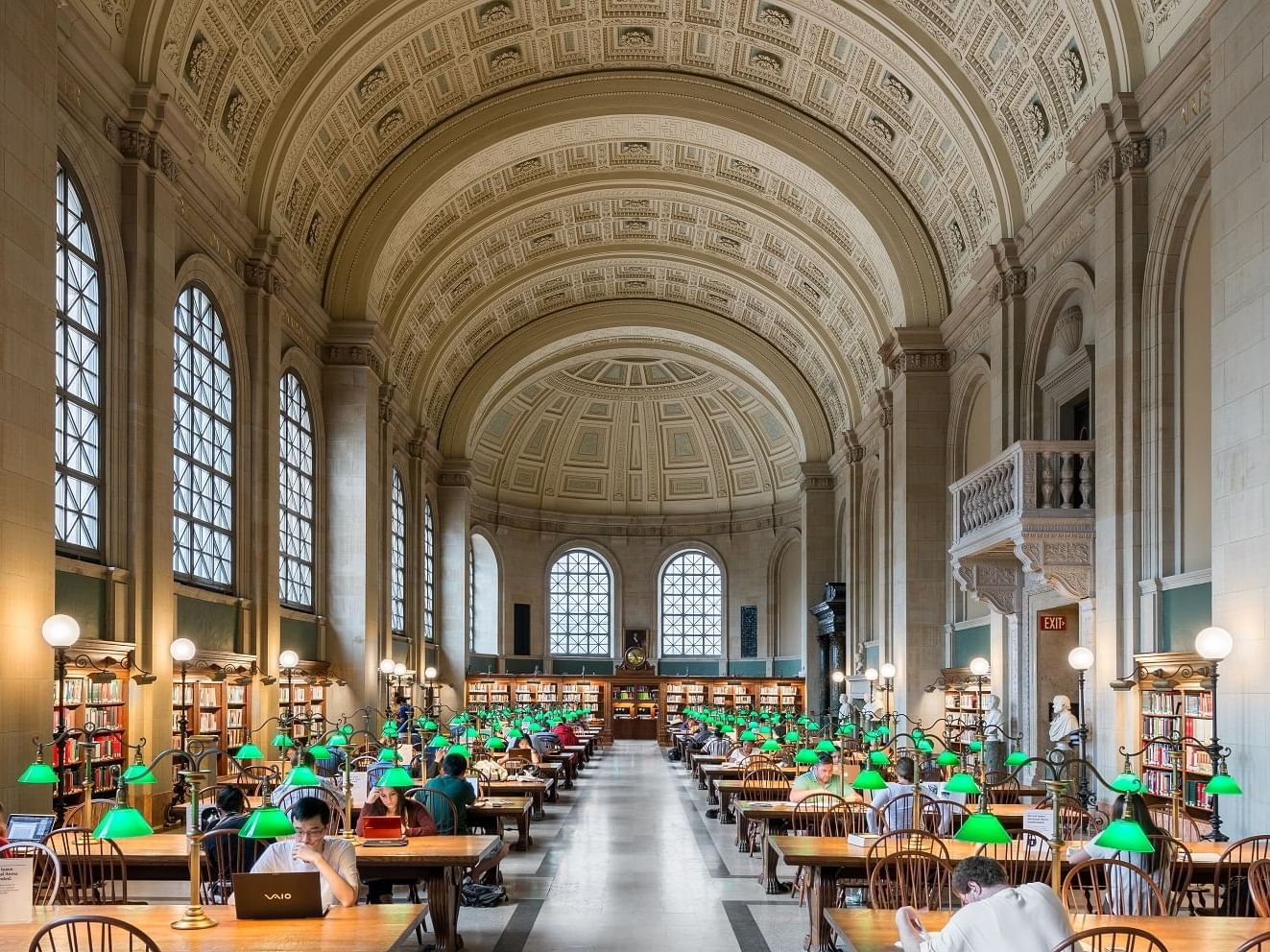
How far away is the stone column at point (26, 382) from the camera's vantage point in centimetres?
1137

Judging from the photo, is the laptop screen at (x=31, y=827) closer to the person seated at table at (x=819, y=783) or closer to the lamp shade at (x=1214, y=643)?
the person seated at table at (x=819, y=783)

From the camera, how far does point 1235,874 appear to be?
30.0 feet

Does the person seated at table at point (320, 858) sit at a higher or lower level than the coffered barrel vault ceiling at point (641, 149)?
lower

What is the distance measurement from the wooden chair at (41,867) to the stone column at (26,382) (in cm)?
242

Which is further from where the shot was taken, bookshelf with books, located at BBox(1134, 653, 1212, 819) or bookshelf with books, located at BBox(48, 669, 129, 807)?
bookshelf with books, located at BBox(48, 669, 129, 807)

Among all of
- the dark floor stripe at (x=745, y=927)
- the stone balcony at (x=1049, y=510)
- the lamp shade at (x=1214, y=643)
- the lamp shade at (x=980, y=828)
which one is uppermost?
the stone balcony at (x=1049, y=510)

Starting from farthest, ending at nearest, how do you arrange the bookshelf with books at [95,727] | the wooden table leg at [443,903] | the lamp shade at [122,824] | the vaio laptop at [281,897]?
the bookshelf with books at [95,727], the wooden table leg at [443,903], the vaio laptop at [281,897], the lamp shade at [122,824]

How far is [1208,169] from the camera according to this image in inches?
544

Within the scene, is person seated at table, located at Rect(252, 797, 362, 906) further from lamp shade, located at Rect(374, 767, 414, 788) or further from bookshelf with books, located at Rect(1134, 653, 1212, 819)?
bookshelf with books, located at Rect(1134, 653, 1212, 819)

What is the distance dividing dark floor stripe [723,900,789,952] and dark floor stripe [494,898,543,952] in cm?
169

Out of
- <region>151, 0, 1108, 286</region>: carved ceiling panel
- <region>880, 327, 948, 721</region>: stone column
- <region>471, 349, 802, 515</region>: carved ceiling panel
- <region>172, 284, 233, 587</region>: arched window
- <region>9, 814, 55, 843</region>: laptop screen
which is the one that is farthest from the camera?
<region>471, 349, 802, 515</region>: carved ceiling panel

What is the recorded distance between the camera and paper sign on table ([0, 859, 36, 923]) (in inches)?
267

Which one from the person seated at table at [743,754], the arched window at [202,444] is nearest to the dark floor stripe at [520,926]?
the arched window at [202,444]

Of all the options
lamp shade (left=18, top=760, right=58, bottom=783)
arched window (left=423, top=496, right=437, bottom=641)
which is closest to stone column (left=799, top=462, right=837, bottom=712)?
arched window (left=423, top=496, right=437, bottom=641)
